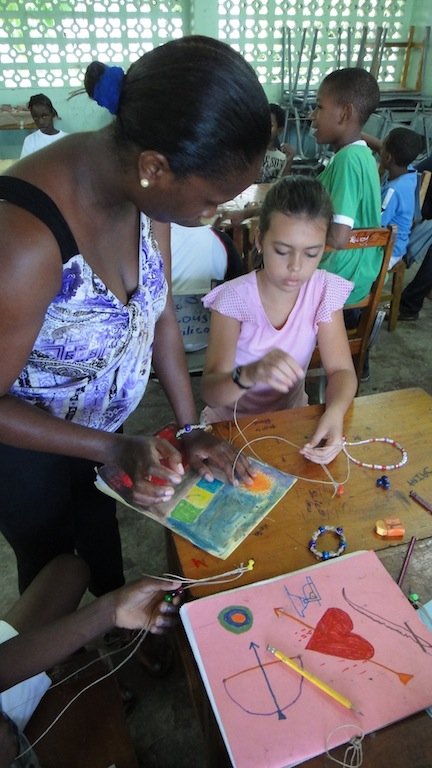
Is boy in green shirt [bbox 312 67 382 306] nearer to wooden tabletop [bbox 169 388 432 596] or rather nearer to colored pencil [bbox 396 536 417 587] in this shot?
wooden tabletop [bbox 169 388 432 596]

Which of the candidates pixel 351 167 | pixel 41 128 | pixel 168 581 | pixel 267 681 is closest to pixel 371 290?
pixel 351 167


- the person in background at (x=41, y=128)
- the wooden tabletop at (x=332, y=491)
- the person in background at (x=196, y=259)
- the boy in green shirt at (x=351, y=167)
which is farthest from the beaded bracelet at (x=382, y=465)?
the person in background at (x=41, y=128)

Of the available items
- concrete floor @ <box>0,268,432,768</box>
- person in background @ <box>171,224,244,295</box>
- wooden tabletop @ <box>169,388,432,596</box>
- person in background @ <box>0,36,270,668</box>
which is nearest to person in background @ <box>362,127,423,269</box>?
concrete floor @ <box>0,268,432,768</box>

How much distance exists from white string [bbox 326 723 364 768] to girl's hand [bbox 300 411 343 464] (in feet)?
1.55

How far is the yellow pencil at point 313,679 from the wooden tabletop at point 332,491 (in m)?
0.12

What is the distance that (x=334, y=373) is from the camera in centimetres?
130


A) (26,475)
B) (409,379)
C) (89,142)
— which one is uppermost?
(89,142)

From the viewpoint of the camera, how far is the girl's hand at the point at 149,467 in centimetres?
82

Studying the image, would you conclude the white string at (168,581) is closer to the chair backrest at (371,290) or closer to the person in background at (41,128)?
the chair backrest at (371,290)

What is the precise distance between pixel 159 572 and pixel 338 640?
1.11 metres

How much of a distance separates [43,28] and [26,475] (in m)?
5.74

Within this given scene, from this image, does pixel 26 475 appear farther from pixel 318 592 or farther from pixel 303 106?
pixel 303 106

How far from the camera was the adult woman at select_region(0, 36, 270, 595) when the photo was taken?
0.64 meters

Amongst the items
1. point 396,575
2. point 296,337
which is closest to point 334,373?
point 296,337
